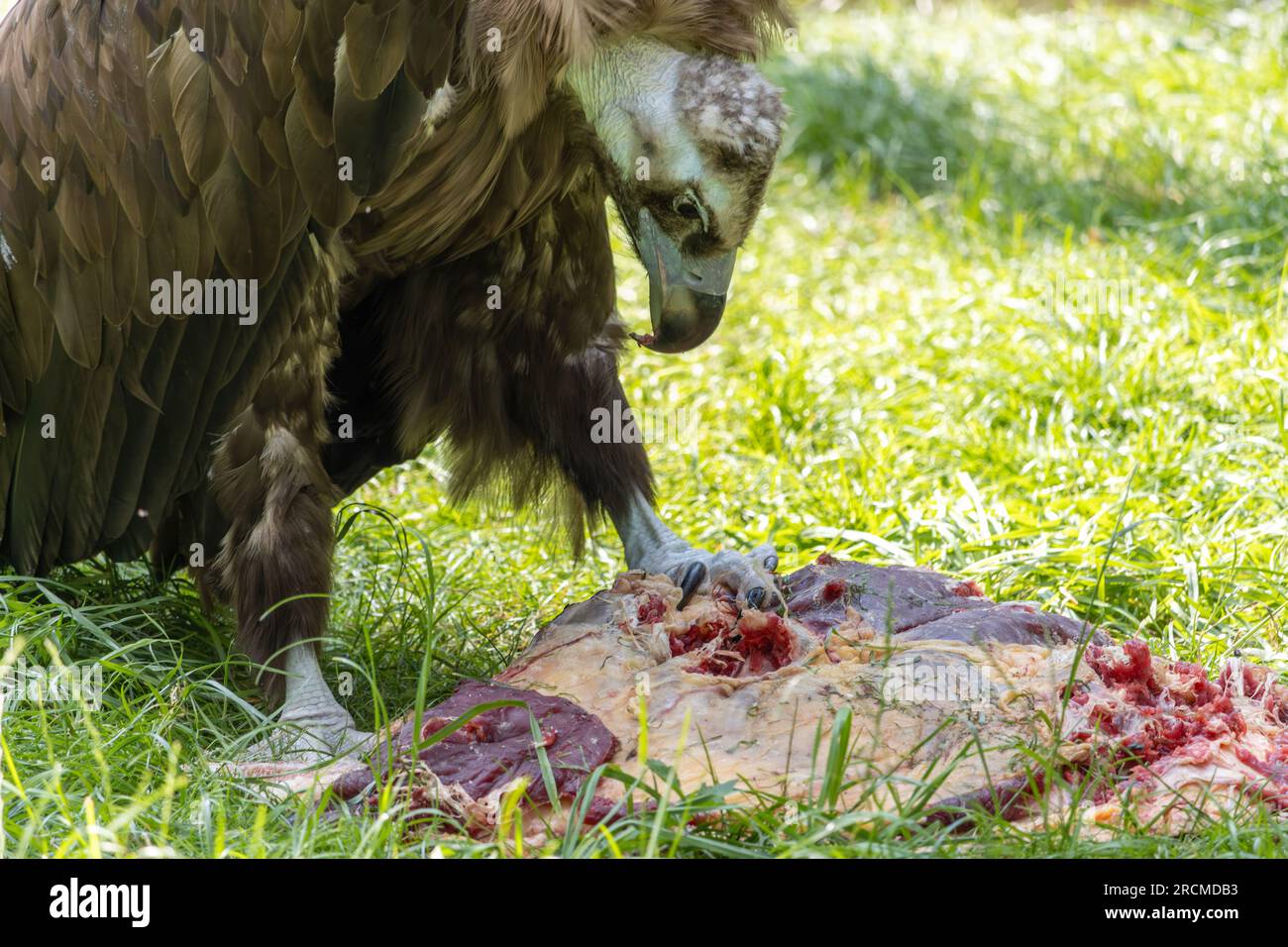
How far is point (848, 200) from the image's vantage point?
728 centimetres

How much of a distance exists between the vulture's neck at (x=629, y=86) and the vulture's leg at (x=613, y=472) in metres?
0.74

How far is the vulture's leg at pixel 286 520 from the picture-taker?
3.31m

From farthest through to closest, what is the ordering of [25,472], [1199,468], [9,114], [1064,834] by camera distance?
[1199,468]
[25,472]
[9,114]
[1064,834]

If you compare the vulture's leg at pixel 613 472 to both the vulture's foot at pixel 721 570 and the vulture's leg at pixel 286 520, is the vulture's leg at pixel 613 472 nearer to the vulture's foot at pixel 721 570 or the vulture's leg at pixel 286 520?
the vulture's foot at pixel 721 570

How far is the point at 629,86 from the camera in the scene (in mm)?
3094

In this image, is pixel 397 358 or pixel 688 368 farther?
pixel 688 368

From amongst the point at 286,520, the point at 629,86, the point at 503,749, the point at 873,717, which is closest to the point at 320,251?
the point at 286,520

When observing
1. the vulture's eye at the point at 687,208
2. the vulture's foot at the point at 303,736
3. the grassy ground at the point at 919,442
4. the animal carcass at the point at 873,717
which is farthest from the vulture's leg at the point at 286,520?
the vulture's eye at the point at 687,208

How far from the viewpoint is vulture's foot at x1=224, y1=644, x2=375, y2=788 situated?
10.1 feet

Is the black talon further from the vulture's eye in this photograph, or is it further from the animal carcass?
the vulture's eye

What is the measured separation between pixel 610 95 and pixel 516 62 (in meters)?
0.19

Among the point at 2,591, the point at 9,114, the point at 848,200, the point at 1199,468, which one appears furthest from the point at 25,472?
the point at 848,200

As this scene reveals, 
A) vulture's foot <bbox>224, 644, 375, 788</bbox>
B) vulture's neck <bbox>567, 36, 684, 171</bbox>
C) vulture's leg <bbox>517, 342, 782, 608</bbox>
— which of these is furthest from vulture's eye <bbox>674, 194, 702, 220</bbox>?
vulture's foot <bbox>224, 644, 375, 788</bbox>

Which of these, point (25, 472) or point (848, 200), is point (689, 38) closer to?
point (25, 472)
